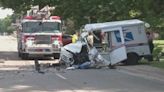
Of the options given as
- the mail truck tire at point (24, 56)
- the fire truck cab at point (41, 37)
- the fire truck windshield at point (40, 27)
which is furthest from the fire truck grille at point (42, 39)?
the mail truck tire at point (24, 56)

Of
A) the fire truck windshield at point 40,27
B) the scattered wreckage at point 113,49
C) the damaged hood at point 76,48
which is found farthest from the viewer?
the fire truck windshield at point 40,27

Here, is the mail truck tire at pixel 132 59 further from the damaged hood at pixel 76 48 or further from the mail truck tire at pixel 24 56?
the mail truck tire at pixel 24 56

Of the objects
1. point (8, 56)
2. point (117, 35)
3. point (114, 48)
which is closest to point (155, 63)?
point (114, 48)

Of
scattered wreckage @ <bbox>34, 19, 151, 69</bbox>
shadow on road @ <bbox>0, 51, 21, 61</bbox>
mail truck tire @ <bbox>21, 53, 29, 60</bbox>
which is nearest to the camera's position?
scattered wreckage @ <bbox>34, 19, 151, 69</bbox>

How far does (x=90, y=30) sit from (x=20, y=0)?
18946 millimetres

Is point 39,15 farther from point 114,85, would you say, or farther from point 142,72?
point 114,85

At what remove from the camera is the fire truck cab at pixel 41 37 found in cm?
3341

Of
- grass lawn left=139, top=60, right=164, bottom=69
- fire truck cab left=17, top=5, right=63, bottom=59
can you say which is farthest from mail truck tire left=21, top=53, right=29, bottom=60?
grass lawn left=139, top=60, right=164, bottom=69

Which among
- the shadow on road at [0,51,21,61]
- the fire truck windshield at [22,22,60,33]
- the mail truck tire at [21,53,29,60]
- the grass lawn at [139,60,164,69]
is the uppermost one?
the fire truck windshield at [22,22,60,33]

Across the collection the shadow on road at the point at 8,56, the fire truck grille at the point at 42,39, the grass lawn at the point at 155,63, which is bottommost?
the shadow on road at the point at 8,56

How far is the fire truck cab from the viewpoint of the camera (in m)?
33.4

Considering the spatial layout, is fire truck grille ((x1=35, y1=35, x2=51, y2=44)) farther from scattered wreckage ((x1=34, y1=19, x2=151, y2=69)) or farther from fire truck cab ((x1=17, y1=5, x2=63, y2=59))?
scattered wreckage ((x1=34, y1=19, x2=151, y2=69))

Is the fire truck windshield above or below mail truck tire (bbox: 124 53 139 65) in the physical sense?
above

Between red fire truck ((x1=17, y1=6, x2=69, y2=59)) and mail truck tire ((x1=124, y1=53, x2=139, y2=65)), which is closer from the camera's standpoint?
mail truck tire ((x1=124, y1=53, x2=139, y2=65))
